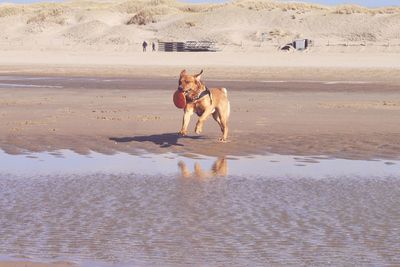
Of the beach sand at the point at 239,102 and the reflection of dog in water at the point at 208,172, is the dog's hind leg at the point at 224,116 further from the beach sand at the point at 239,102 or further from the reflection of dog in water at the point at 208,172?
the reflection of dog in water at the point at 208,172

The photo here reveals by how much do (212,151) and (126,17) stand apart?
7845 centimetres

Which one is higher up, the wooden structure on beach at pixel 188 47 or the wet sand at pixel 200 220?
the wet sand at pixel 200 220

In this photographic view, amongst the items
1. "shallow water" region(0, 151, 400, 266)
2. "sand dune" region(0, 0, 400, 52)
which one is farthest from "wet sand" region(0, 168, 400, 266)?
"sand dune" region(0, 0, 400, 52)

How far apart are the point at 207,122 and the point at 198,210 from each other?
807 cm

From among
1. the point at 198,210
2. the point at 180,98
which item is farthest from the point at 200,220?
the point at 180,98

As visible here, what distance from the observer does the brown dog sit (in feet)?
42.4

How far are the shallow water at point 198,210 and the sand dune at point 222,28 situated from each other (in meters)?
42.9

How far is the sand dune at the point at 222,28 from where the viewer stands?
208 feet

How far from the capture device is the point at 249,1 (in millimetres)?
89000

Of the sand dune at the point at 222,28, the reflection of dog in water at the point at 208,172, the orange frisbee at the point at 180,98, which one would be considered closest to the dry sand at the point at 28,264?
the reflection of dog in water at the point at 208,172

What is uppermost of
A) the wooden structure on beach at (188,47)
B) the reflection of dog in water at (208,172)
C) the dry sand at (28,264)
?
the dry sand at (28,264)

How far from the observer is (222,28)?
7356 cm

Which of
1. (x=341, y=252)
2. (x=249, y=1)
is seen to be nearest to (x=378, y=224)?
(x=341, y=252)

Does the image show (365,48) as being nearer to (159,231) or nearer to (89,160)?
(89,160)
